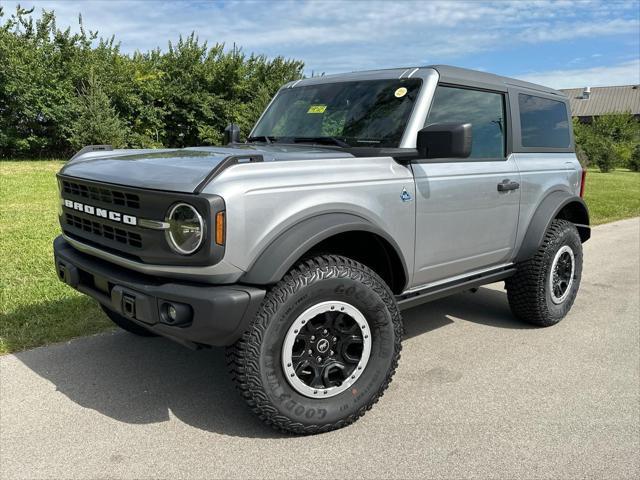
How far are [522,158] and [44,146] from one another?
805 inches

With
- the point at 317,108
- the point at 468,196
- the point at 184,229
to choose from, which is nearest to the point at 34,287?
the point at 317,108

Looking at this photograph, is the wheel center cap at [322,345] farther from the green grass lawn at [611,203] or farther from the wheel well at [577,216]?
the green grass lawn at [611,203]

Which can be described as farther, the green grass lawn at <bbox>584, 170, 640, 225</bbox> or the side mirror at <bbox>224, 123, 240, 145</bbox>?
the green grass lawn at <bbox>584, 170, 640, 225</bbox>

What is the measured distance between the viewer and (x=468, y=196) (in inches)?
139

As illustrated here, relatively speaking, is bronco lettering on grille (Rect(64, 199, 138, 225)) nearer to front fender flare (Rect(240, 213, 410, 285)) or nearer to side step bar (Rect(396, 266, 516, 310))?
front fender flare (Rect(240, 213, 410, 285))

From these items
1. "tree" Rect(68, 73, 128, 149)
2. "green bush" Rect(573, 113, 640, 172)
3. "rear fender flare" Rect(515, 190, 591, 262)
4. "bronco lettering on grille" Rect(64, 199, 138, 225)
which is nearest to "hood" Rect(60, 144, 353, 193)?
"bronco lettering on grille" Rect(64, 199, 138, 225)

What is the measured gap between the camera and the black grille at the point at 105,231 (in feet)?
8.80

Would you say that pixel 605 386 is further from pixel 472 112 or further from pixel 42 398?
pixel 42 398

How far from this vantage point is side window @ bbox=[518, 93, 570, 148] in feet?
13.9

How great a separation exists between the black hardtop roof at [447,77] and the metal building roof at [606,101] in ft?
210

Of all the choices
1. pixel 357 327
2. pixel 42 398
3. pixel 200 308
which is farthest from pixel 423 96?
pixel 42 398

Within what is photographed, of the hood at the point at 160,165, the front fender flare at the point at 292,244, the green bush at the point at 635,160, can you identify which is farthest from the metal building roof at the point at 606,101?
the front fender flare at the point at 292,244

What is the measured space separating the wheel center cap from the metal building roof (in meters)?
66.1

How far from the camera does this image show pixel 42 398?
313 centimetres
